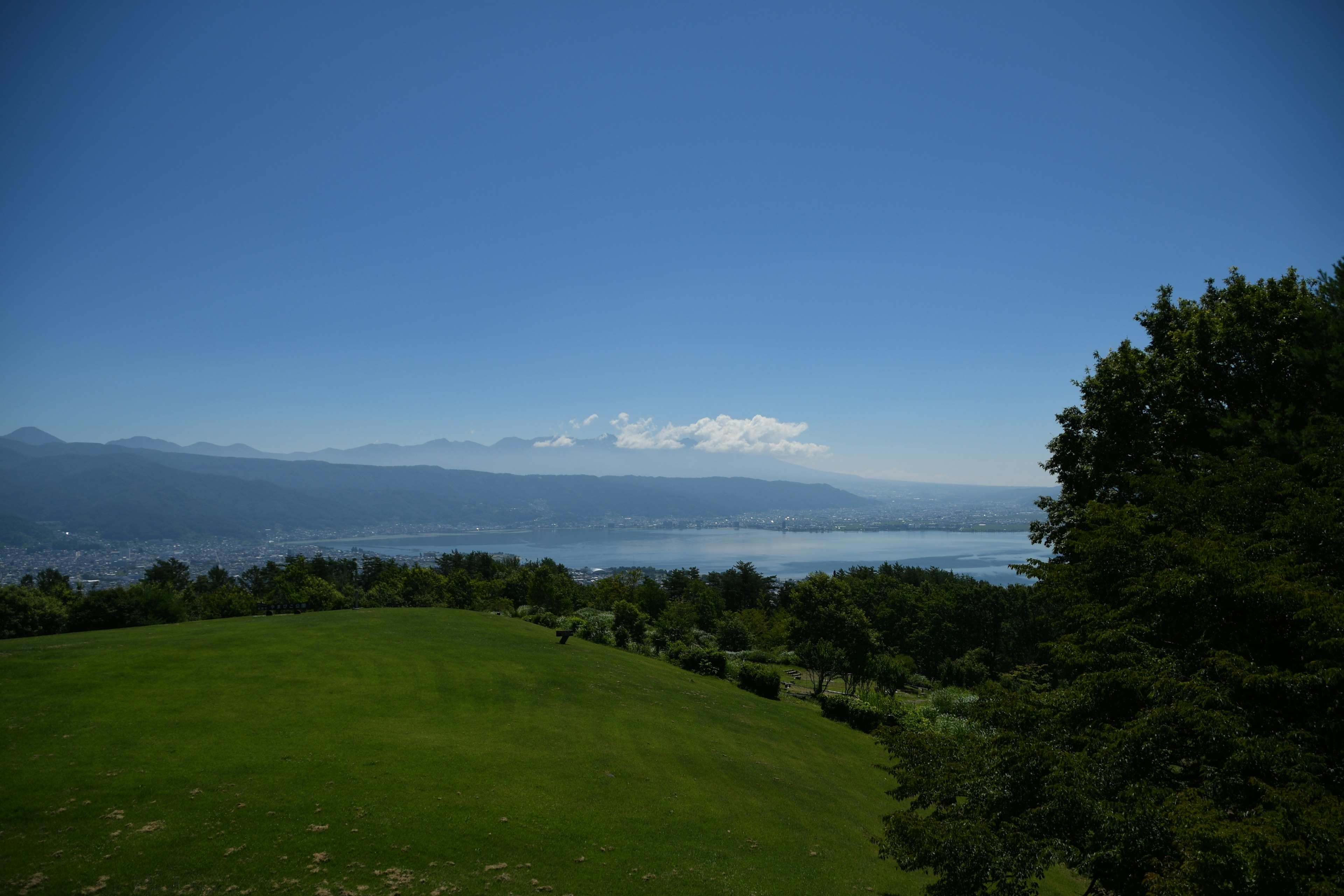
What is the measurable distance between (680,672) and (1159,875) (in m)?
25.7

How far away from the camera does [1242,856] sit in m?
6.30

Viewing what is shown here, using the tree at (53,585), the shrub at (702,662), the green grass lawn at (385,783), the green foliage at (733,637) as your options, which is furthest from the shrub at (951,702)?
the tree at (53,585)

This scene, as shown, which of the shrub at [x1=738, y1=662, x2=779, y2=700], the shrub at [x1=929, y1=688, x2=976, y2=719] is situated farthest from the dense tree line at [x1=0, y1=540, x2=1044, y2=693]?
the shrub at [x1=929, y1=688, x2=976, y2=719]

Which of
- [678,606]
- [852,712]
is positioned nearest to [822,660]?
[852,712]

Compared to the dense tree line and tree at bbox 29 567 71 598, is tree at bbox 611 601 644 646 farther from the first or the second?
tree at bbox 29 567 71 598

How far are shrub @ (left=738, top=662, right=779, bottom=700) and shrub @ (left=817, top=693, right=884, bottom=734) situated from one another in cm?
257

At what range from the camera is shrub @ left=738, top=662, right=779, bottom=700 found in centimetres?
3156

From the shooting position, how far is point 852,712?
29422 mm

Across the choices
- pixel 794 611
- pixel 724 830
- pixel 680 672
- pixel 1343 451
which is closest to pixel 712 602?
pixel 794 611

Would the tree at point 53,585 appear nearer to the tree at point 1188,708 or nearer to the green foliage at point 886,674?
the green foliage at point 886,674

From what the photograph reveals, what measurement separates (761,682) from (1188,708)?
24.8 meters

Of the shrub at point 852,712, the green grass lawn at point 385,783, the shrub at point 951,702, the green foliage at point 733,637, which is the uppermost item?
the green grass lawn at point 385,783

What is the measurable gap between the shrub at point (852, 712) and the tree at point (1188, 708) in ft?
50.1

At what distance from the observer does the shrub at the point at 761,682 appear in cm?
3156
